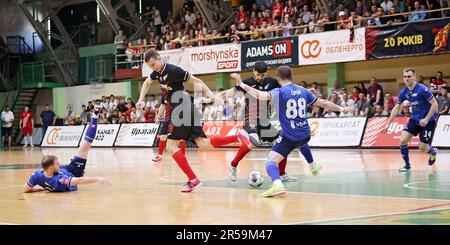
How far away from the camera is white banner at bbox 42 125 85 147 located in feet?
119

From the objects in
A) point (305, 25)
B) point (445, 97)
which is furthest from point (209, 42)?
point (445, 97)

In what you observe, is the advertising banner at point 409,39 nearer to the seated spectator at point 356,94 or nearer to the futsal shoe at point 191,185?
the seated spectator at point 356,94

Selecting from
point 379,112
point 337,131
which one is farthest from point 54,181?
point 379,112

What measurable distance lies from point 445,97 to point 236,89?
46.9ft

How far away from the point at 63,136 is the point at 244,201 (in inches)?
1159

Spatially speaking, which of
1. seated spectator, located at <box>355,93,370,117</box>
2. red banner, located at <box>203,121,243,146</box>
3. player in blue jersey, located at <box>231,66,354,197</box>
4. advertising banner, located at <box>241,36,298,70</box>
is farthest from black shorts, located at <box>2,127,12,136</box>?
player in blue jersey, located at <box>231,66,354,197</box>

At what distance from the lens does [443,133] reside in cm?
2300

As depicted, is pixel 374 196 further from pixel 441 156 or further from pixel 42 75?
pixel 42 75

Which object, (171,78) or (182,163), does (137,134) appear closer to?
(171,78)

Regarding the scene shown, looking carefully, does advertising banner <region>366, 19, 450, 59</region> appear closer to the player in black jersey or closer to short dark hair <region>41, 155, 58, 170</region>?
the player in black jersey

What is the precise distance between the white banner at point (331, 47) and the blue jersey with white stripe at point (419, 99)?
13.3 metres

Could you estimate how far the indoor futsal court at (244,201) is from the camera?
777cm

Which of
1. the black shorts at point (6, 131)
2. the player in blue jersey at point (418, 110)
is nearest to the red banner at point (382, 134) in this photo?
the player in blue jersey at point (418, 110)
